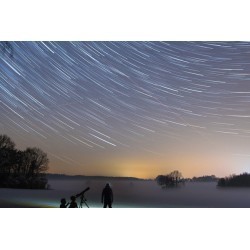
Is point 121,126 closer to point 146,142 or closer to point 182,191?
point 146,142

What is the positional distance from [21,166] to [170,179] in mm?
1981

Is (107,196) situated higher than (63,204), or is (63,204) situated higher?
(107,196)

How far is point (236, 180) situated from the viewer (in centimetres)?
595

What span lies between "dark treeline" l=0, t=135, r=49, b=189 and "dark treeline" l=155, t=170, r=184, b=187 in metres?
1.51

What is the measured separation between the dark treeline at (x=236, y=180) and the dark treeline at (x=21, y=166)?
2331 mm

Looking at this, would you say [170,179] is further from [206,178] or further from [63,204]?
[63,204]

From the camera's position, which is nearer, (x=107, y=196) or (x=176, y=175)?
(x=107, y=196)

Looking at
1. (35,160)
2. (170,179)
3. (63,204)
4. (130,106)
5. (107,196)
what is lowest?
(63,204)

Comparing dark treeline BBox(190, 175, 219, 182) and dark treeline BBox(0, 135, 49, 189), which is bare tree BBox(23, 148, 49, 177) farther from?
dark treeline BBox(190, 175, 219, 182)

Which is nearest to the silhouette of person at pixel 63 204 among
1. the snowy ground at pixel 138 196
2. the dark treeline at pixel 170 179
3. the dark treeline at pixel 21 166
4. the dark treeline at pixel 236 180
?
the snowy ground at pixel 138 196

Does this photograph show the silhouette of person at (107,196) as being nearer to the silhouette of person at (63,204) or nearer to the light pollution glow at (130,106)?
the light pollution glow at (130,106)

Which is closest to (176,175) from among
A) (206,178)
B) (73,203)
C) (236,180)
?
(206,178)
